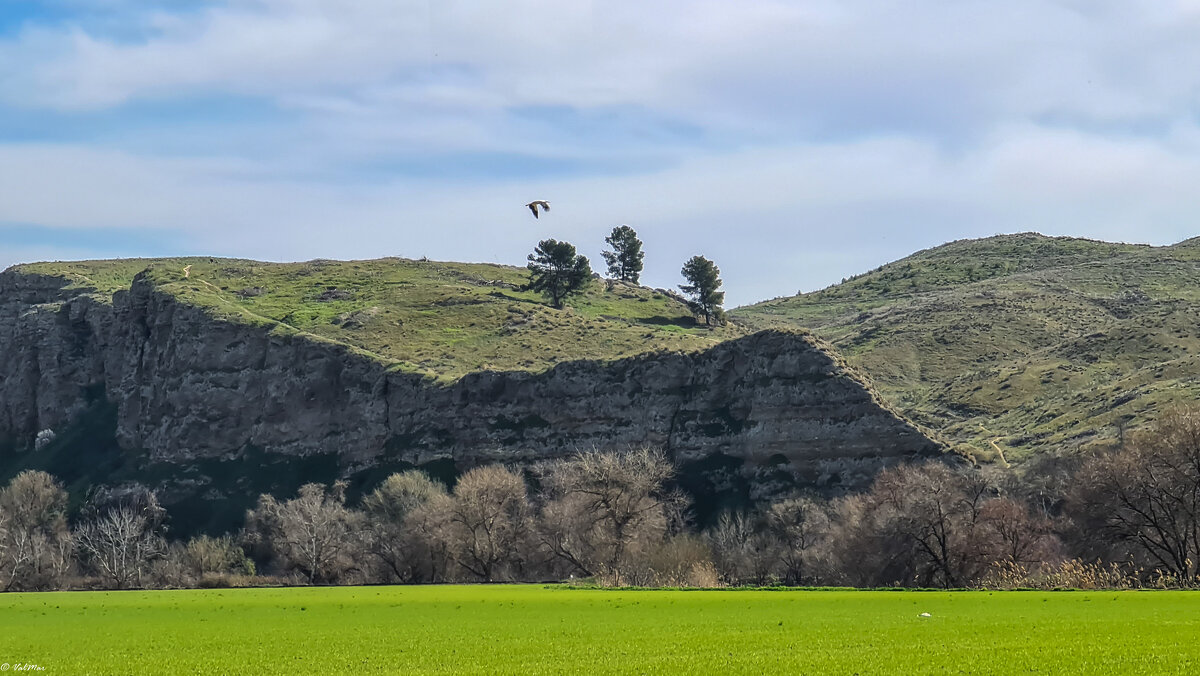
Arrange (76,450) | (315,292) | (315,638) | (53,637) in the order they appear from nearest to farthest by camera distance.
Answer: (315,638)
(53,637)
(76,450)
(315,292)

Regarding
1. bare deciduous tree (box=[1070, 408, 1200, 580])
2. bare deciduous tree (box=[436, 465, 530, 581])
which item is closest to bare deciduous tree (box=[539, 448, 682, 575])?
bare deciduous tree (box=[436, 465, 530, 581])

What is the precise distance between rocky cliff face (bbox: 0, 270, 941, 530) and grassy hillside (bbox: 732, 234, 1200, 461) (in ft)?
45.0

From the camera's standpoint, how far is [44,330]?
153750 mm

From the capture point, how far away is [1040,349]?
134625mm

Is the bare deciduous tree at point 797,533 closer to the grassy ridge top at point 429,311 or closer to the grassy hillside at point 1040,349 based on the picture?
the grassy hillside at point 1040,349

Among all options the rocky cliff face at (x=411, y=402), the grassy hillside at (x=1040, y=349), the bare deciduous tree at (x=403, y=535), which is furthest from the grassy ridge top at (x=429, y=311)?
the grassy hillside at (x=1040, y=349)

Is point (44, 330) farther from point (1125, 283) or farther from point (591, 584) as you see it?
point (1125, 283)

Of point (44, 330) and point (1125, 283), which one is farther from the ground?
point (1125, 283)

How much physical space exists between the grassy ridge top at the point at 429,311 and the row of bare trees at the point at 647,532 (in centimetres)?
2681

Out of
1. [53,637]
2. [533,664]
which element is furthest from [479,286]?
[533,664]

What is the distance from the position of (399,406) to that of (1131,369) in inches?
2939

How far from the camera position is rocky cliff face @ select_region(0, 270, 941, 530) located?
103 meters

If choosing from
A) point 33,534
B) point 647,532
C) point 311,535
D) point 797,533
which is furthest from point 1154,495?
point 33,534

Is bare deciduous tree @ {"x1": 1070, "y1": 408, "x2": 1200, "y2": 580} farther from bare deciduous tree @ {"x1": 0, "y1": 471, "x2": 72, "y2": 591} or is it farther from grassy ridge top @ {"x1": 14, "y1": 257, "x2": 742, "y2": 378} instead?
bare deciduous tree @ {"x1": 0, "y1": 471, "x2": 72, "y2": 591}
